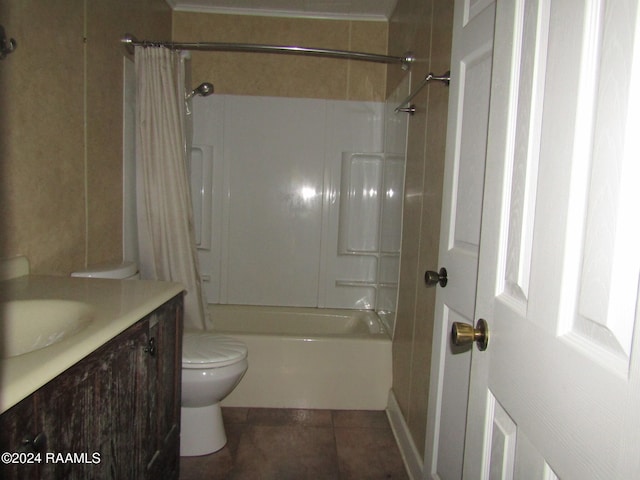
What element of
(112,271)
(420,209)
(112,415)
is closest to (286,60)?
(420,209)

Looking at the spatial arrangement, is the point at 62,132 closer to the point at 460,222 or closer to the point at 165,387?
the point at 165,387

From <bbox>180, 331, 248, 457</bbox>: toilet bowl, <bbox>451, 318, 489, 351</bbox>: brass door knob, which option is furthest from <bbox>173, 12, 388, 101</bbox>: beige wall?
<bbox>451, 318, 489, 351</bbox>: brass door knob

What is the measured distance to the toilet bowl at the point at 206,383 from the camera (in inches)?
71.4

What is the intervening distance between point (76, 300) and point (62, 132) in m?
0.82

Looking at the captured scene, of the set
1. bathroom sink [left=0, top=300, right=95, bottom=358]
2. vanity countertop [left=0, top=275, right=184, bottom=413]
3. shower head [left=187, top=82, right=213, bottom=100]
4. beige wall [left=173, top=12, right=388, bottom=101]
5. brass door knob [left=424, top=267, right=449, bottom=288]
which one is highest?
beige wall [left=173, top=12, right=388, bottom=101]

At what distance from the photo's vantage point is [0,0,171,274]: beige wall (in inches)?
55.8

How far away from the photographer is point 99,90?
6.44ft

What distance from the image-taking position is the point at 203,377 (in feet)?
5.96

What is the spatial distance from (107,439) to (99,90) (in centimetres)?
156

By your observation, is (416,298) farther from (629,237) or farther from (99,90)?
(99,90)

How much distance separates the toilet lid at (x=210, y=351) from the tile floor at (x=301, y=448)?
0.47m

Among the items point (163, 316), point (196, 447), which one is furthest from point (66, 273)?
point (196, 447)

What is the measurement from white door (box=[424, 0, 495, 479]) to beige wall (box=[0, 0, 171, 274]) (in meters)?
1.38

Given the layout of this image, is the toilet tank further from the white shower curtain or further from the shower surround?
the shower surround
